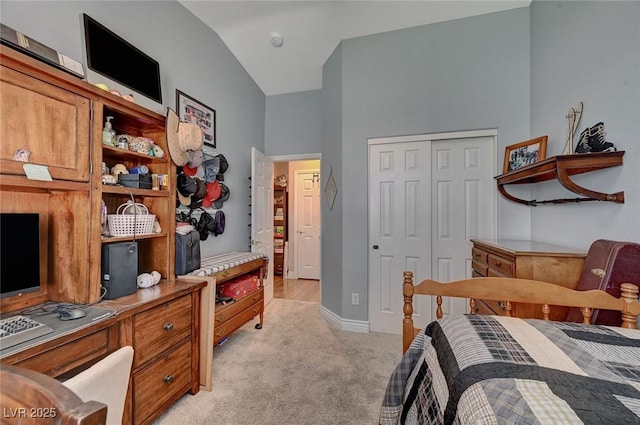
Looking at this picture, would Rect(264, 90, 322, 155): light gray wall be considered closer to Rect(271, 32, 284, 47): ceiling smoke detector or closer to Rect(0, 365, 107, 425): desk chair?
Rect(271, 32, 284, 47): ceiling smoke detector

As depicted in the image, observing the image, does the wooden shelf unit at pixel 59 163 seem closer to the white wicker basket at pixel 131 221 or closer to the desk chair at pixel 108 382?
the white wicker basket at pixel 131 221

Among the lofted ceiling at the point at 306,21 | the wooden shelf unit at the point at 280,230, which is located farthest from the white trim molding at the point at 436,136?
the wooden shelf unit at the point at 280,230

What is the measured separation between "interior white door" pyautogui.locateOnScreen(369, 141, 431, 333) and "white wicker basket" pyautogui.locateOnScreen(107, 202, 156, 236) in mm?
2037

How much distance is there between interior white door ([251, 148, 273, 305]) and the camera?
3.31m

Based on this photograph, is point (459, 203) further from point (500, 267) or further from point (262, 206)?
point (262, 206)

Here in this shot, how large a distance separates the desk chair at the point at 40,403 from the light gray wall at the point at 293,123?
3333mm

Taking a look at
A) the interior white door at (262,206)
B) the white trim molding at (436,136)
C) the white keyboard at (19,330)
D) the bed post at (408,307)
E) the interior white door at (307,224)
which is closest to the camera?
the white keyboard at (19,330)

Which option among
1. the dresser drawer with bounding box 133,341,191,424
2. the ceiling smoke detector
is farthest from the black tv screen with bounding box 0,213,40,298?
the ceiling smoke detector

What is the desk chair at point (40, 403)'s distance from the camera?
464 millimetres

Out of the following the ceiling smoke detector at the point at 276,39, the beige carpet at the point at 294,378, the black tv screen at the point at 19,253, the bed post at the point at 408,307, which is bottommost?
the beige carpet at the point at 294,378

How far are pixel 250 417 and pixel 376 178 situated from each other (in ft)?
7.54

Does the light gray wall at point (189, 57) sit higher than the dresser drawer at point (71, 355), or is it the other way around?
the light gray wall at point (189, 57)

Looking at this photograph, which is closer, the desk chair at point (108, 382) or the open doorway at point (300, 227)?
the desk chair at point (108, 382)

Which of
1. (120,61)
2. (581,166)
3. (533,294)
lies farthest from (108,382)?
(581,166)
